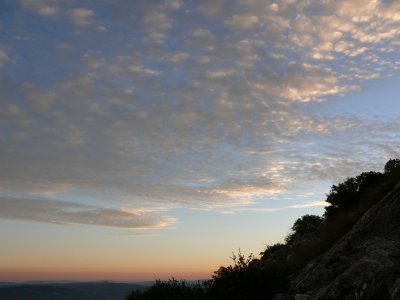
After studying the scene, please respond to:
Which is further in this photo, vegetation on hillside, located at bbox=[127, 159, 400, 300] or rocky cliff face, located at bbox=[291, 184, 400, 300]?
vegetation on hillside, located at bbox=[127, 159, 400, 300]

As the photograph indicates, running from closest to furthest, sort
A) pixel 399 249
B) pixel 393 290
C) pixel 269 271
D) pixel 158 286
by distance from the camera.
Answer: pixel 393 290
pixel 399 249
pixel 269 271
pixel 158 286

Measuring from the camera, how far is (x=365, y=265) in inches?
481

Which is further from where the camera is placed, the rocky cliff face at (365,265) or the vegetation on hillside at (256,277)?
the vegetation on hillside at (256,277)

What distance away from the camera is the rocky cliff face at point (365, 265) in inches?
444

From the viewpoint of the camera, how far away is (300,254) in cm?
2134

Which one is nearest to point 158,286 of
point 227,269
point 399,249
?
point 227,269

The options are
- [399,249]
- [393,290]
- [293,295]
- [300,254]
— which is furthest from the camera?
[300,254]

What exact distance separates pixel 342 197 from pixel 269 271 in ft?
45.1

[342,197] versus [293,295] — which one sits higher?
[342,197]

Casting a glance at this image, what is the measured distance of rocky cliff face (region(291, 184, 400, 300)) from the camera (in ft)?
37.0

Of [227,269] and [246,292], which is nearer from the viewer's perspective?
[246,292]

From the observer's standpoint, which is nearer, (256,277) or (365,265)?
(365,265)

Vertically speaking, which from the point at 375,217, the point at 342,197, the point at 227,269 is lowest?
the point at 227,269

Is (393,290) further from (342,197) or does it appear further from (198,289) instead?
(342,197)
